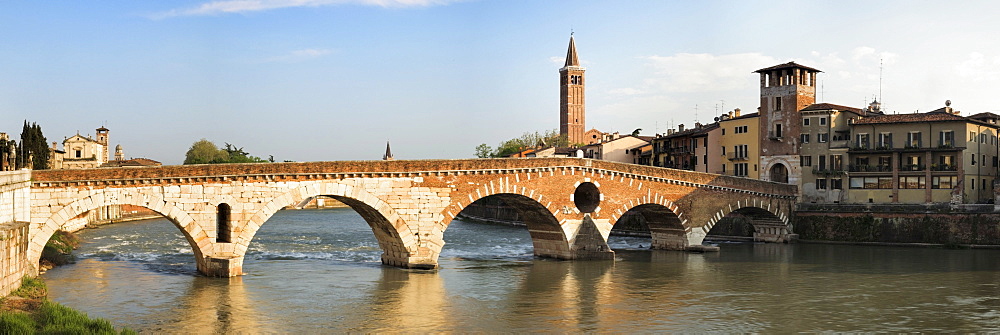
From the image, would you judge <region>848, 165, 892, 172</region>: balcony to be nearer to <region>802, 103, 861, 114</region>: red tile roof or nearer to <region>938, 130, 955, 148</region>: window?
<region>938, 130, 955, 148</region>: window

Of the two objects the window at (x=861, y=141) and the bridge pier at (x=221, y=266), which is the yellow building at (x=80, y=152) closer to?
the bridge pier at (x=221, y=266)

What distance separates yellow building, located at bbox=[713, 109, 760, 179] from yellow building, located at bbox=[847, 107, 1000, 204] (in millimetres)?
6814

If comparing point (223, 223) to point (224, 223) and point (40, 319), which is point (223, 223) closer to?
point (224, 223)

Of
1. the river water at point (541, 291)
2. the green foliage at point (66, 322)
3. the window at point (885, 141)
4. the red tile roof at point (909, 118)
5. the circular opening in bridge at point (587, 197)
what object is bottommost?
the river water at point (541, 291)

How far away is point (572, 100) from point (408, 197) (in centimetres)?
9802

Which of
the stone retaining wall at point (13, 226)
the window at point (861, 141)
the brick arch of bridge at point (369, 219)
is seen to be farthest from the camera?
the window at point (861, 141)

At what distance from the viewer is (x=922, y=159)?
57.1m

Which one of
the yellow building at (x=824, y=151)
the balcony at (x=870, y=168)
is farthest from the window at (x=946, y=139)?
the yellow building at (x=824, y=151)

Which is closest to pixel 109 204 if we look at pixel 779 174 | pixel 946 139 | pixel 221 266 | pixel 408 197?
pixel 221 266

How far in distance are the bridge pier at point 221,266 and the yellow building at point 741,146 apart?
39208 millimetres

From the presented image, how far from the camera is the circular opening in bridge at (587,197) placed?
45.1m

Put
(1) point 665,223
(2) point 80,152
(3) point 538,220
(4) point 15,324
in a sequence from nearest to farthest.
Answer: (4) point 15,324 < (3) point 538,220 < (1) point 665,223 < (2) point 80,152

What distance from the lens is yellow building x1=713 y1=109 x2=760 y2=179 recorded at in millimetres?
64312

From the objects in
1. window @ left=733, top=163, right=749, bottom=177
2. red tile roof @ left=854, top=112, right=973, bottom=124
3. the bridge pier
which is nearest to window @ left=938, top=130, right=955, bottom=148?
red tile roof @ left=854, top=112, right=973, bottom=124
